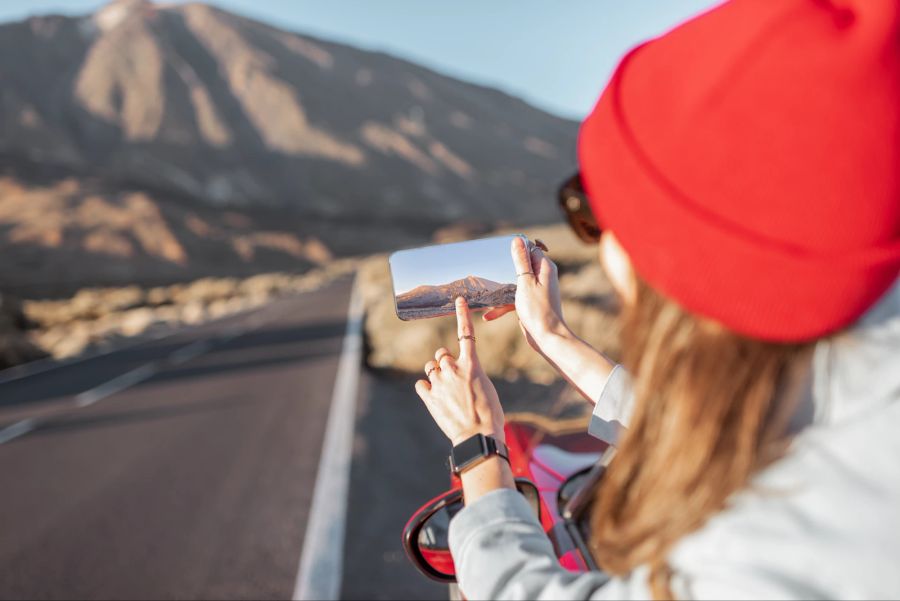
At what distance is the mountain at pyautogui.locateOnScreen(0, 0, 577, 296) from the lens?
71.0 meters

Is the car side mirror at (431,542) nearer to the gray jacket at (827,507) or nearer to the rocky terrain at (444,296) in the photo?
the rocky terrain at (444,296)

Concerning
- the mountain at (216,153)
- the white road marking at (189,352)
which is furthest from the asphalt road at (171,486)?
the mountain at (216,153)

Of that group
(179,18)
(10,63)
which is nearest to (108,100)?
(10,63)

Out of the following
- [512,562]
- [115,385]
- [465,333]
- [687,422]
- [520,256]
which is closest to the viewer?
[687,422]

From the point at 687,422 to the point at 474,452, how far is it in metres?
0.46

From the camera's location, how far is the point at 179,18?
15662 centimetres

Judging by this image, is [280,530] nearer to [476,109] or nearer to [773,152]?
[773,152]

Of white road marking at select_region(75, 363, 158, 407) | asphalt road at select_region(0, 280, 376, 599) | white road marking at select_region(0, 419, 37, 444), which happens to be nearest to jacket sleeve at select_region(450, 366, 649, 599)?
asphalt road at select_region(0, 280, 376, 599)

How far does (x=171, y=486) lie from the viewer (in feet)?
19.2

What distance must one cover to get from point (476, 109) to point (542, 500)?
172785mm

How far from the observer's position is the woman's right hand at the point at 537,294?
4.99 feet

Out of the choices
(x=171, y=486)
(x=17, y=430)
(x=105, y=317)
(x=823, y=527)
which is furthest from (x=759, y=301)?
(x=105, y=317)

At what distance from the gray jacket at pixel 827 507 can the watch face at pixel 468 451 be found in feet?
1.17

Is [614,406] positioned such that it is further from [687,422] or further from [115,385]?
[115,385]
